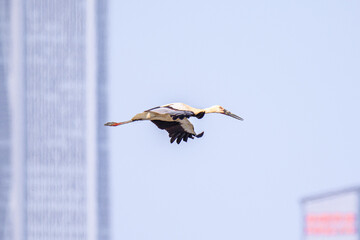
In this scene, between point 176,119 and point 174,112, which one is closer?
point 174,112

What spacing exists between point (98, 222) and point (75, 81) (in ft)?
25.5

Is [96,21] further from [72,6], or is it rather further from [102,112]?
[102,112]

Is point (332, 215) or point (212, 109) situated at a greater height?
point (212, 109)

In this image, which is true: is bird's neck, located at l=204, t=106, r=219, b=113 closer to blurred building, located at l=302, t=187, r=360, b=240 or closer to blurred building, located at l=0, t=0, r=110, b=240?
blurred building, located at l=302, t=187, r=360, b=240

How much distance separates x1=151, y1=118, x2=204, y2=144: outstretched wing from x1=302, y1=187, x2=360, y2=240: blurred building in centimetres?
2219

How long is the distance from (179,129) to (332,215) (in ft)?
73.5

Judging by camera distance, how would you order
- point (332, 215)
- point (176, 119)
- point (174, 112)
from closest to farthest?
1. point (174, 112)
2. point (176, 119)
3. point (332, 215)

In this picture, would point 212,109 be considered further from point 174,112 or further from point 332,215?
point 332,215

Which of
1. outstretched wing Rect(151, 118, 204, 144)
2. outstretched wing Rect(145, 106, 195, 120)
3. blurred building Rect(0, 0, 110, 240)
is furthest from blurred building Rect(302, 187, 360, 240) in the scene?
outstretched wing Rect(145, 106, 195, 120)

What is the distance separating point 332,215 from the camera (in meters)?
29.4

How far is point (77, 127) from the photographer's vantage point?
4500 centimetres

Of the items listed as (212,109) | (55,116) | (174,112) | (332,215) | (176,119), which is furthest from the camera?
(55,116)

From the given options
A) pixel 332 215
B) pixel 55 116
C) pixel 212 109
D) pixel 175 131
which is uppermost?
pixel 55 116

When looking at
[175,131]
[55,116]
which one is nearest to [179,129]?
[175,131]
